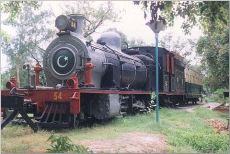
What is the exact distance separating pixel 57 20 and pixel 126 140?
3735 millimetres

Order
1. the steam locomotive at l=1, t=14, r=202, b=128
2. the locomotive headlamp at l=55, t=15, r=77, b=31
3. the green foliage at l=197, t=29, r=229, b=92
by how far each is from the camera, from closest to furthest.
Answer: the steam locomotive at l=1, t=14, r=202, b=128 → the locomotive headlamp at l=55, t=15, r=77, b=31 → the green foliage at l=197, t=29, r=229, b=92

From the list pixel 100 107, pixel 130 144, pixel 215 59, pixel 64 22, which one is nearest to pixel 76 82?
pixel 100 107

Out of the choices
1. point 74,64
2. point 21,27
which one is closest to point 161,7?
point 74,64

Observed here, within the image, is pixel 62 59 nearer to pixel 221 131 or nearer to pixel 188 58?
pixel 221 131

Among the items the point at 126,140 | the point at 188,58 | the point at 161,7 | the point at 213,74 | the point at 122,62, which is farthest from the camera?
the point at 188,58

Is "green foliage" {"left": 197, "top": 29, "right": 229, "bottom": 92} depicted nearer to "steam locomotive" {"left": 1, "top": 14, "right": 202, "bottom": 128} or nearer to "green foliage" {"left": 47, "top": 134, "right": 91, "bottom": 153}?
"steam locomotive" {"left": 1, "top": 14, "right": 202, "bottom": 128}

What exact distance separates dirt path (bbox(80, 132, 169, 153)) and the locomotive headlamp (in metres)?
3.16

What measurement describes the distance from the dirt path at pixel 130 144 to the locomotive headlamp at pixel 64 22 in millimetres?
3165

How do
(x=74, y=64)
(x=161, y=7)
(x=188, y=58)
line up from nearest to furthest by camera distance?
(x=161, y=7), (x=74, y=64), (x=188, y=58)

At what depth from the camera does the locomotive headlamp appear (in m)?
9.73

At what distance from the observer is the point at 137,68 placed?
14.0 m

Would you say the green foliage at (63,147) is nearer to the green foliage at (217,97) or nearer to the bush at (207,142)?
the bush at (207,142)

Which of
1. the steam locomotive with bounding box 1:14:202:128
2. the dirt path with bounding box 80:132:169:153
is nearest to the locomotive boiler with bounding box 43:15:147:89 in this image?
the steam locomotive with bounding box 1:14:202:128

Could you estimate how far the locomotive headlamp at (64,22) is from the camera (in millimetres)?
9727
